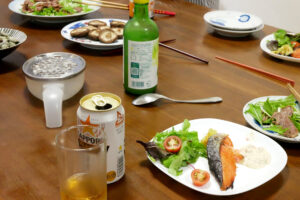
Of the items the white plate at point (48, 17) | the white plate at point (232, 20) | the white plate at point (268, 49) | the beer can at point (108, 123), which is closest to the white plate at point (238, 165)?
the beer can at point (108, 123)

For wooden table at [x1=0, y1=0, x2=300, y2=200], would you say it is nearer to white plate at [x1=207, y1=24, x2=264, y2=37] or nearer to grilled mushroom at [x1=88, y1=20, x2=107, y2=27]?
white plate at [x1=207, y1=24, x2=264, y2=37]

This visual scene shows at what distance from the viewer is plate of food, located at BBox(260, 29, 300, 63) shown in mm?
1584

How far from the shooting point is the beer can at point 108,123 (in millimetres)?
805

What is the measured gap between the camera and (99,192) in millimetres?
785

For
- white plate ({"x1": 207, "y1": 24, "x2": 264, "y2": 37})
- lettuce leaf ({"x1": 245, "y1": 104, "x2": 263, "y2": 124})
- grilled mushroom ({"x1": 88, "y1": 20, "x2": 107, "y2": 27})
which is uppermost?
grilled mushroom ({"x1": 88, "y1": 20, "x2": 107, "y2": 27})

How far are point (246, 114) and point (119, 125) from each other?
47 centimetres

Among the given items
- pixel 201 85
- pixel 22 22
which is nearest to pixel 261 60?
pixel 201 85

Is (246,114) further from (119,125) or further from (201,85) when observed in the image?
(119,125)

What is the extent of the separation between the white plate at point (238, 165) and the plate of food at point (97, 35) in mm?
629

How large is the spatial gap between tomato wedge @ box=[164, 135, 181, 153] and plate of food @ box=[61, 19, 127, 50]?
27.3 inches

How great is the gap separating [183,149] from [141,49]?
37cm

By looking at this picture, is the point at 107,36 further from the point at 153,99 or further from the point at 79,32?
the point at 153,99

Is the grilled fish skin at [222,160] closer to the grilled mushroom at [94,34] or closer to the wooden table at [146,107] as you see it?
the wooden table at [146,107]

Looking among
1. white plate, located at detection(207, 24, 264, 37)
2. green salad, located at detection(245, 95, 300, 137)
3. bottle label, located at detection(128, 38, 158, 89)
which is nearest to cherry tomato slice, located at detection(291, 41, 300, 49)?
white plate, located at detection(207, 24, 264, 37)
